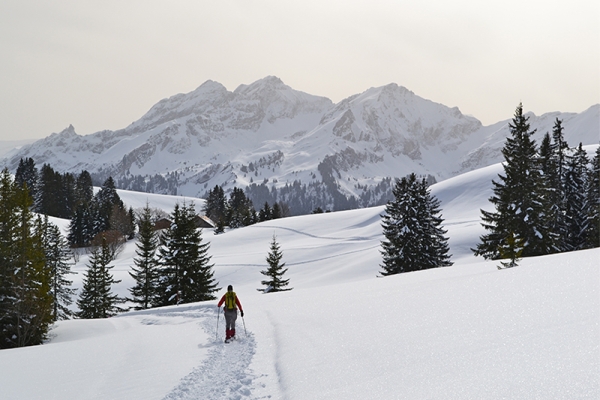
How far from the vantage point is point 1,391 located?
10805mm

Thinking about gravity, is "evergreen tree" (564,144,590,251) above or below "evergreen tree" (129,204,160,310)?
above

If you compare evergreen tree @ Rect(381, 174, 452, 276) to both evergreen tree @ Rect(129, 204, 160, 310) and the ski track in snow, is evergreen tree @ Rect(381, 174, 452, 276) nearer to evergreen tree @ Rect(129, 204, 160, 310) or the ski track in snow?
evergreen tree @ Rect(129, 204, 160, 310)

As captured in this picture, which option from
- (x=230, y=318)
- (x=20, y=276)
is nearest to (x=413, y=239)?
(x=230, y=318)

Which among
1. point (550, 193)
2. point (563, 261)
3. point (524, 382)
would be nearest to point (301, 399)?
point (524, 382)

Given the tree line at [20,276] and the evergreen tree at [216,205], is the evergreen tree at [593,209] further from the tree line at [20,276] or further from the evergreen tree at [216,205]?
the evergreen tree at [216,205]

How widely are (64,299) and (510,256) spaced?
4394cm

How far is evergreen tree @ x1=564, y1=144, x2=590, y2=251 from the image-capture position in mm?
35188

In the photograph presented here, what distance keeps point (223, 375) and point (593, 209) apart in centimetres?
3617

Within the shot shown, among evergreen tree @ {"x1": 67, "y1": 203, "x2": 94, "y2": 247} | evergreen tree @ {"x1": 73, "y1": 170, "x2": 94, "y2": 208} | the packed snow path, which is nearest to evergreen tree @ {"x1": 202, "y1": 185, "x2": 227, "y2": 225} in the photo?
evergreen tree @ {"x1": 73, "y1": 170, "x2": 94, "y2": 208}

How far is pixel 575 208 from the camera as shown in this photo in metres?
35.7

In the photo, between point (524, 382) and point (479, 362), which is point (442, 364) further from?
point (524, 382)

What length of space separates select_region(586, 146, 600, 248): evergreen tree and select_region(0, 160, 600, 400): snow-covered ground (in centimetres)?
2019

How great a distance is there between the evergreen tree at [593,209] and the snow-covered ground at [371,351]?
20.2 m

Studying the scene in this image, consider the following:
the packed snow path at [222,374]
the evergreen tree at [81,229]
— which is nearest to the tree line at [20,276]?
the packed snow path at [222,374]
